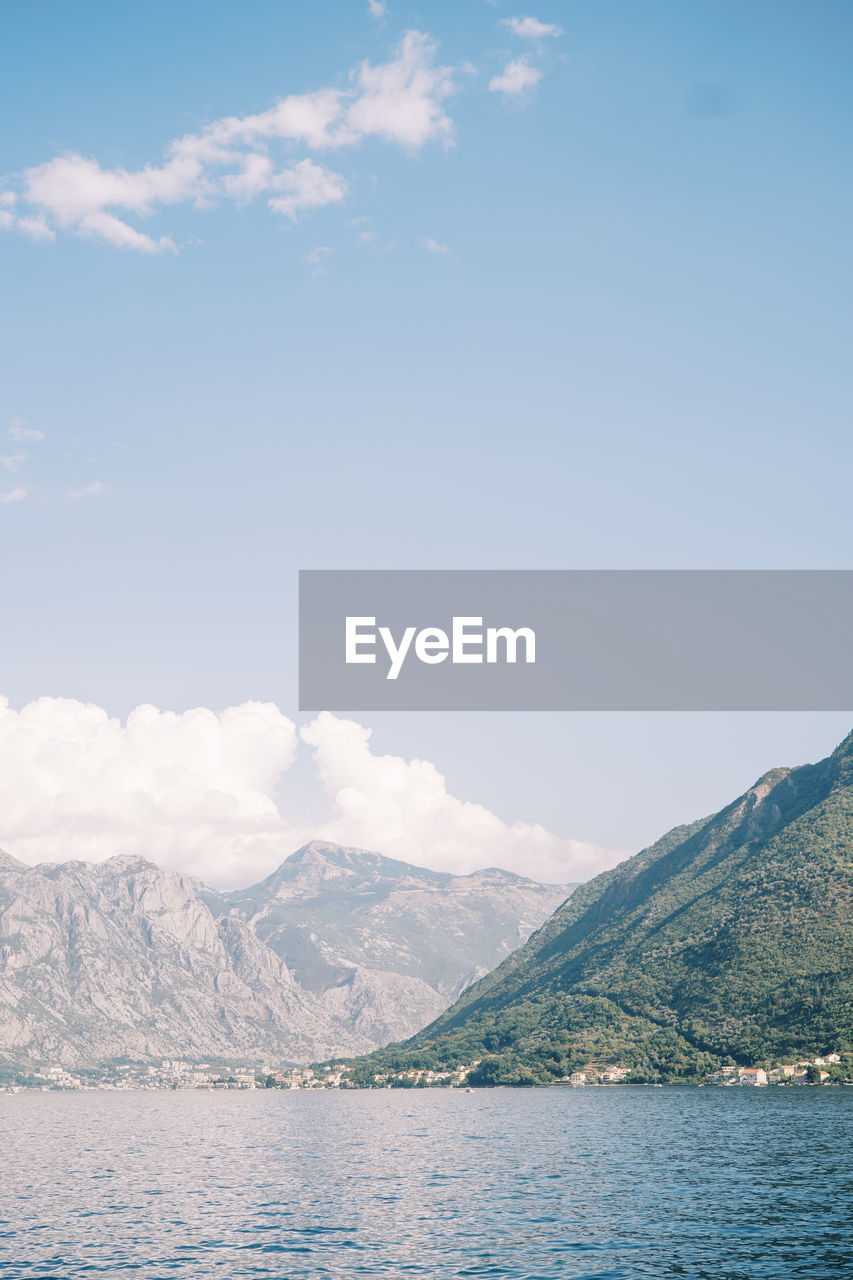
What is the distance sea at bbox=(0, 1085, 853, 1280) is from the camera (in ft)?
220

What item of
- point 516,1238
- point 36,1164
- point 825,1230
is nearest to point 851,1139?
point 825,1230

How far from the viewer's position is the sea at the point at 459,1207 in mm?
67125

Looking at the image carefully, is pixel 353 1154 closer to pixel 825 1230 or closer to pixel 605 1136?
pixel 605 1136

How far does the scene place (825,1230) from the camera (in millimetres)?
71625

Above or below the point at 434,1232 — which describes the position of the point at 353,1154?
below

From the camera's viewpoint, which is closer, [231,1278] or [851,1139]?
[231,1278]

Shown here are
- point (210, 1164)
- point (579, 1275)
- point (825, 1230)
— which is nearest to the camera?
point (579, 1275)

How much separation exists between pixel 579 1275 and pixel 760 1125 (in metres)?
98.5

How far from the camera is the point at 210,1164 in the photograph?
133375 millimetres

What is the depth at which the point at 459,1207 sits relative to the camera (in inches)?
3501

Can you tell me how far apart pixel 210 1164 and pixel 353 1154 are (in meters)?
18.9

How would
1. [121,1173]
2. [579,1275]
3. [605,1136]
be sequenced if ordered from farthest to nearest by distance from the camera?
1. [605,1136]
2. [121,1173]
3. [579,1275]

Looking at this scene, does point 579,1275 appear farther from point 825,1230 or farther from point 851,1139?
point 851,1139

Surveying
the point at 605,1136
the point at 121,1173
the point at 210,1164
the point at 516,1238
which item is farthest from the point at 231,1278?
the point at 605,1136
